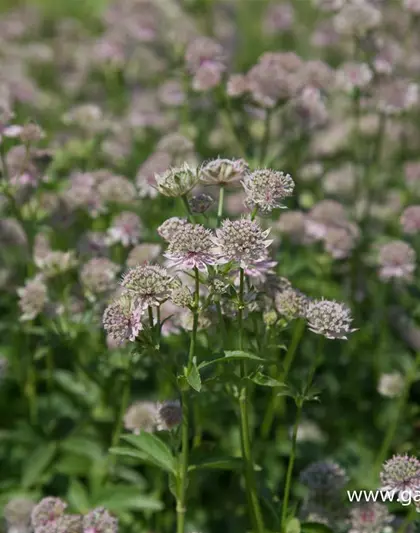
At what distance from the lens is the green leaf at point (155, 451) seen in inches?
77.8

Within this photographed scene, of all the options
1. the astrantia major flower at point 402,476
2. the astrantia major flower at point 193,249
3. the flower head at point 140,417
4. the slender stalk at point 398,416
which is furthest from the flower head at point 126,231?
the astrantia major flower at point 402,476

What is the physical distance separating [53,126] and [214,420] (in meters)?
2.48

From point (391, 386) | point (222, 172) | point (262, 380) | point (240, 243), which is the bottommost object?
point (262, 380)

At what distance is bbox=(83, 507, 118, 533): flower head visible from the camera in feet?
6.76

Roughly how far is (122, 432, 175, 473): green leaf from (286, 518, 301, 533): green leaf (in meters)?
0.32

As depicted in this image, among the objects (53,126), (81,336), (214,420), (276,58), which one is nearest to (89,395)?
(81,336)

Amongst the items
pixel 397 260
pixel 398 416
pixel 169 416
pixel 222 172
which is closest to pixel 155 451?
pixel 169 416

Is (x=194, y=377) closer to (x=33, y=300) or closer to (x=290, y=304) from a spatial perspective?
Result: (x=290, y=304)

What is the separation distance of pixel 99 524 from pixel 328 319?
2.54 feet

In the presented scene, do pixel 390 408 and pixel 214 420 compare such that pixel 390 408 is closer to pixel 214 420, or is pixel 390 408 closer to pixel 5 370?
pixel 214 420

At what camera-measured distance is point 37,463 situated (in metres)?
2.74

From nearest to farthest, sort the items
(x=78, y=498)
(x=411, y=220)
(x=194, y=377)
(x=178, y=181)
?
(x=194, y=377) → (x=178, y=181) → (x=78, y=498) → (x=411, y=220)

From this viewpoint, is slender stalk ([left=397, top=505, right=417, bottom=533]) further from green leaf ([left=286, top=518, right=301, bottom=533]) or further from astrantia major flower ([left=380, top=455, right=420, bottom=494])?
green leaf ([left=286, top=518, right=301, bottom=533])

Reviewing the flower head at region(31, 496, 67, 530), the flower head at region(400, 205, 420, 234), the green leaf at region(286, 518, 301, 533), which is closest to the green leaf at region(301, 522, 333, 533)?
the green leaf at region(286, 518, 301, 533)
